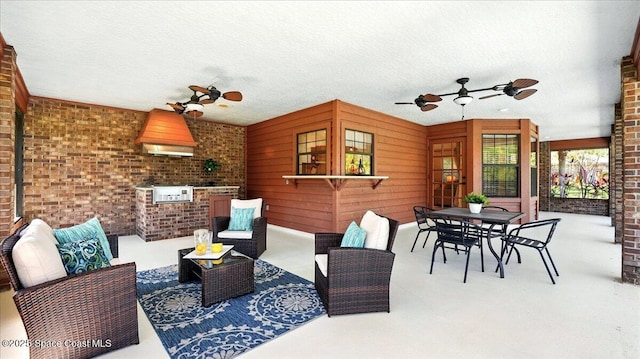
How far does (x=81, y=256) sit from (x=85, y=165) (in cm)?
462

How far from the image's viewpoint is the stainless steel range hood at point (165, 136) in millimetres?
6159

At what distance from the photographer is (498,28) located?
2.88m

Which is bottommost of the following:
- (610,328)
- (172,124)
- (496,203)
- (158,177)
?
(610,328)

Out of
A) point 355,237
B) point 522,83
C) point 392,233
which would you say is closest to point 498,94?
point 522,83

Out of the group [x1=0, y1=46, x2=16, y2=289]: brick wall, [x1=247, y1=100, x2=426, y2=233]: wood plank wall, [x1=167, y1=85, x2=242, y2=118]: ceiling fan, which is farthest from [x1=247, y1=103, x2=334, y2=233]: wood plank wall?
[x1=0, y1=46, x2=16, y2=289]: brick wall

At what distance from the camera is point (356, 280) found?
2.66 m

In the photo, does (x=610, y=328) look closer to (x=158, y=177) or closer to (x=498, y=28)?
(x=498, y=28)

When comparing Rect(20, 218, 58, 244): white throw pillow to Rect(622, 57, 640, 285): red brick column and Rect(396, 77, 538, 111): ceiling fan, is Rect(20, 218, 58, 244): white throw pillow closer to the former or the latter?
Rect(396, 77, 538, 111): ceiling fan

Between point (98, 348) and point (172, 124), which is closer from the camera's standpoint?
point (98, 348)

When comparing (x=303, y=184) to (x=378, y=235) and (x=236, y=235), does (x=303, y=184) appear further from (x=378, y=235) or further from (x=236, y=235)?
(x=378, y=235)

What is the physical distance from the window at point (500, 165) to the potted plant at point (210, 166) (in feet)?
22.3

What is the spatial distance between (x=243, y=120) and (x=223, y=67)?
11.9 feet

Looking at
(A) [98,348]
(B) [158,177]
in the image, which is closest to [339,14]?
(A) [98,348]

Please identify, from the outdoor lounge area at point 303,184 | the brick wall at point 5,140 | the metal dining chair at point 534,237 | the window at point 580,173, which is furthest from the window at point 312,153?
the window at point 580,173
